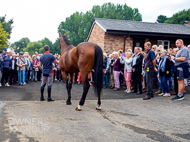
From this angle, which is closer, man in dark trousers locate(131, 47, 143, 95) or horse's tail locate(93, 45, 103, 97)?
horse's tail locate(93, 45, 103, 97)

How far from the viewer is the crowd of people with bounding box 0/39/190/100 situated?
26.6 ft

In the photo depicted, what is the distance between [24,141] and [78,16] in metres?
72.4

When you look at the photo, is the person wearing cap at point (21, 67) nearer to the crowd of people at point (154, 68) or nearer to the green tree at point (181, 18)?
the crowd of people at point (154, 68)

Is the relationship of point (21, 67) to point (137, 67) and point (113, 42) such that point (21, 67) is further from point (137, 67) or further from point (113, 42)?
point (113, 42)

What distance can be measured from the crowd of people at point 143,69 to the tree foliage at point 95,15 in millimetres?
54308

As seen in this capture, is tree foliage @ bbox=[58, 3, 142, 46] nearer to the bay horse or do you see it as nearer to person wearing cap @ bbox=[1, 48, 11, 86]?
person wearing cap @ bbox=[1, 48, 11, 86]

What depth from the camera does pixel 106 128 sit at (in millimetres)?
4434

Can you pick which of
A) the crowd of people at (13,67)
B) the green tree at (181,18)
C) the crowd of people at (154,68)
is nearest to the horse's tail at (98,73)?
the crowd of people at (154,68)

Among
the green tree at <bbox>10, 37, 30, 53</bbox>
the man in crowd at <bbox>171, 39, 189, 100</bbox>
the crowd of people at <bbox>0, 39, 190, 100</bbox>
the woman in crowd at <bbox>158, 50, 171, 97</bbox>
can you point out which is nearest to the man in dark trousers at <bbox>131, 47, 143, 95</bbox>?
the crowd of people at <bbox>0, 39, 190, 100</bbox>

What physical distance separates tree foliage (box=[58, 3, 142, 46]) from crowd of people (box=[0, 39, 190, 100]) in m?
54.3

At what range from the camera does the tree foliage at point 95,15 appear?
228 ft

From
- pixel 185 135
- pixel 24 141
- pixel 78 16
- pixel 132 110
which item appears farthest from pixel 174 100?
pixel 78 16

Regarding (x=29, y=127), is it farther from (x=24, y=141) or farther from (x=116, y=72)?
(x=116, y=72)

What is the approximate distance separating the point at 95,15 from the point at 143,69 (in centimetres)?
6282
